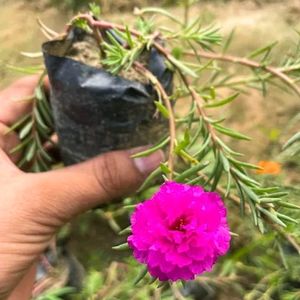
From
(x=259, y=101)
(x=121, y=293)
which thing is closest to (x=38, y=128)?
(x=121, y=293)

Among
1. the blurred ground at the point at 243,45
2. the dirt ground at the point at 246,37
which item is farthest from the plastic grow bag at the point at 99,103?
the dirt ground at the point at 246,37

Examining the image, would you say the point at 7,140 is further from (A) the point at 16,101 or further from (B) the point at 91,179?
(B) the point at 91,179

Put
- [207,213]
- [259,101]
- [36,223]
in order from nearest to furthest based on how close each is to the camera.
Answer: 1. [207,213]
2. [36,223]
3. [259,101]

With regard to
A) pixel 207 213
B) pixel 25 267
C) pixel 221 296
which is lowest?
pixel 221 296

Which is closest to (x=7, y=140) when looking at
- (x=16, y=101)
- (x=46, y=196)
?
(x=16, y=101)

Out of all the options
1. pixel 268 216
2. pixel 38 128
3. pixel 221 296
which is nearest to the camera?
pixel 268 216

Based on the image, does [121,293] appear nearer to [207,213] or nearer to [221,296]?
[221,296]

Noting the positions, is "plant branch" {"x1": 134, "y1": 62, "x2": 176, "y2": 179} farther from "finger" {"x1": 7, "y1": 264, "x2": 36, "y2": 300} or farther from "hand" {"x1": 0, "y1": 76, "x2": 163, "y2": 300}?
"finger" {"x1": 7, "y1": 264, "x2": 36, "y2": 300}
